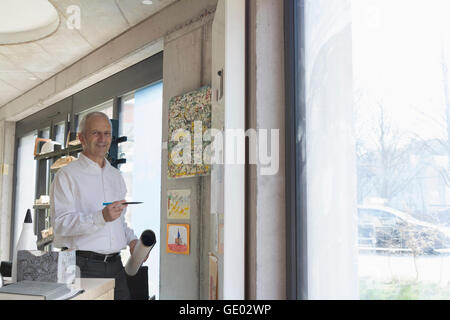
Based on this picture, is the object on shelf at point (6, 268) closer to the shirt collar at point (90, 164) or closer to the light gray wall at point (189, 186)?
the shirt collar at point (90, 164)

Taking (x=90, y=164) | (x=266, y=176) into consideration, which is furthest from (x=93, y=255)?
(x=266, y=176)

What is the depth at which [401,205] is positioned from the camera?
1317 millimetres

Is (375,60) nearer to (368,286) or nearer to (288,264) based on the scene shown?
(368,286)

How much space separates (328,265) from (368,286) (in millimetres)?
197

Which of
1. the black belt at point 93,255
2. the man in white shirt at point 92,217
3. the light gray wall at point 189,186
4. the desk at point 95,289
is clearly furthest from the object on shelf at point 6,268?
the light gray wall at point 189,186

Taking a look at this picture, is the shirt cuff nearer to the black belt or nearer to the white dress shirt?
the white dress shirt

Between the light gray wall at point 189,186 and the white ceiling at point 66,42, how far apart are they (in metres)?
0.51

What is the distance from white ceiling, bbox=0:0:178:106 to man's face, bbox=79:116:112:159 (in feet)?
3.71

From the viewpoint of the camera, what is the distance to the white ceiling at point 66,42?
12.4ft

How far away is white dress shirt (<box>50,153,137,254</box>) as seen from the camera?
8.75 ft

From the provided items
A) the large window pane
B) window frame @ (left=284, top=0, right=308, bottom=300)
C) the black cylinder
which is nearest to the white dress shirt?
the black cylinder

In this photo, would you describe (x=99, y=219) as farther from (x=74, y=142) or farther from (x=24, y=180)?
(x=24, y=180)

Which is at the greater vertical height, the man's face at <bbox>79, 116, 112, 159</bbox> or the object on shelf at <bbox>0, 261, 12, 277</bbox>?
the man's face at <bbox>79, 116, 112, 159</bbox>

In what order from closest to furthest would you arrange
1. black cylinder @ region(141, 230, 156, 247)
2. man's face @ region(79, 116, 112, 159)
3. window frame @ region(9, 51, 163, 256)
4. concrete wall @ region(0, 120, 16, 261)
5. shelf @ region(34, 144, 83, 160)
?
black cylinder @ region(141, 230, 156, 247) → man's face @ region(79, 116, 112, 159) → window frame @ region(9, 51, 163, 256) → shelf @ region(34, 144, 83, 160) → concrete wall @ region(0, 120, 16, 261)
